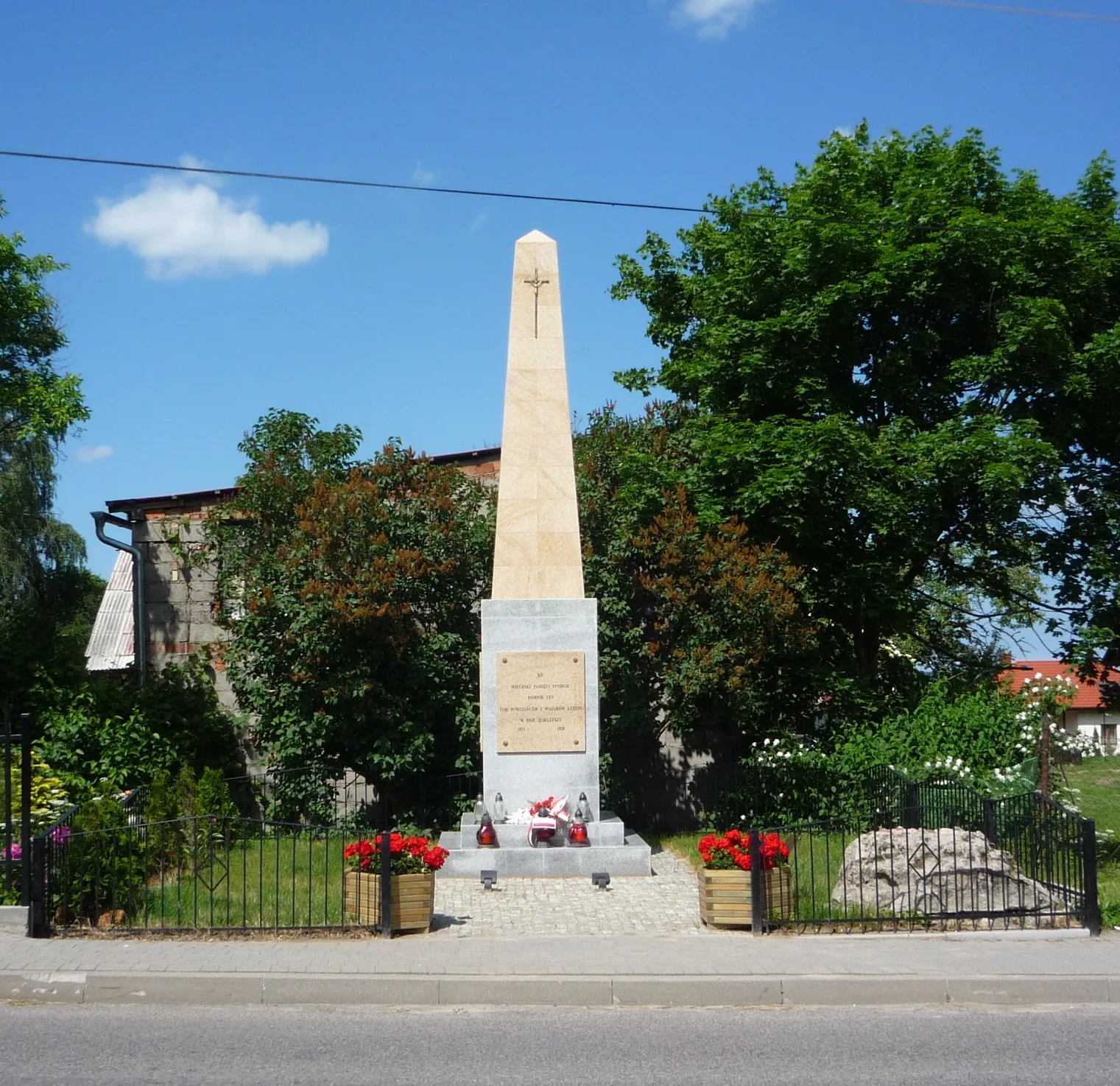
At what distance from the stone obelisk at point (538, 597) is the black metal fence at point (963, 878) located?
11.4 feet

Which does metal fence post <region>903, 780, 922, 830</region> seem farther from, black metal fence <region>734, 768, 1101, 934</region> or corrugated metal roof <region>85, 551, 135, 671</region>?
corrugated metal roof <region>85, 551, 135, 671</region>

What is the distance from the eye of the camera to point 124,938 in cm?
909

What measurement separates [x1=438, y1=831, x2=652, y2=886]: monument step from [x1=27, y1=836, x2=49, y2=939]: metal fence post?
4234 mm

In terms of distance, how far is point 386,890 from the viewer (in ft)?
30.5

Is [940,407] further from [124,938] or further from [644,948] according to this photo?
[124,938]

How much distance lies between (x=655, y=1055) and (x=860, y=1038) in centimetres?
131

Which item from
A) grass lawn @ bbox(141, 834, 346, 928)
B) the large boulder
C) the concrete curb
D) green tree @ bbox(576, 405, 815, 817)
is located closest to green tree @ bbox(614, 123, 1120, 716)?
green tree @ bbox(576, 405, 815, 817)

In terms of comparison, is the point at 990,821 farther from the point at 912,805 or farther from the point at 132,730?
the point at 132,730

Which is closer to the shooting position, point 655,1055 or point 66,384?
point 655,1055

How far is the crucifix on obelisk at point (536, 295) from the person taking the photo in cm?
1404

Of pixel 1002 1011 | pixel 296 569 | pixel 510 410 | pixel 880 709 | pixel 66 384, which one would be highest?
pixel 66 384

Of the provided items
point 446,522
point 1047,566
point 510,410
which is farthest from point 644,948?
point 1047,566

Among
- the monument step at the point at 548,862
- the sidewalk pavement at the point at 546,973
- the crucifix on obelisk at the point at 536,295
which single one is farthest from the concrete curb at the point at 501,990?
the crucifix on obelisk at the point at 536,295

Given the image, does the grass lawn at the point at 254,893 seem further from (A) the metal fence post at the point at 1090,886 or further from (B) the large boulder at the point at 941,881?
(A) the metal fence post at the point at 1090,886
